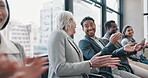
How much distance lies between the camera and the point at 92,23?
2.26 meters

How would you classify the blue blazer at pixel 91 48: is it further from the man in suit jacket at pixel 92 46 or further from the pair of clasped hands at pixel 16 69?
the pair of clasped hands at pixel 16 69

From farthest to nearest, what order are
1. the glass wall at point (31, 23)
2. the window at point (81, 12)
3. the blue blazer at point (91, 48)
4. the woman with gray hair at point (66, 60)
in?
1. the window at point (81, 12)
2. the blue blazer at point (91, 48)
3. the glass wall at point (31, 23)
4. the woman with gray hair at point (66, 60)

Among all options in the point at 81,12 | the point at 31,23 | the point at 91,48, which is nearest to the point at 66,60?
the point at 91,48

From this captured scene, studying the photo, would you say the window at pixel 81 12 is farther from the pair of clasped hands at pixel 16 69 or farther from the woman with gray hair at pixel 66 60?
the pair of clasped hands at pixel 16 69

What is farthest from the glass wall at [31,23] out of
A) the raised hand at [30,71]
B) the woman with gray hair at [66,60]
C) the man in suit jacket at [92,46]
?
the raised hand at [30,71]

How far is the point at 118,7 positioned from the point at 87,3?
2.53m

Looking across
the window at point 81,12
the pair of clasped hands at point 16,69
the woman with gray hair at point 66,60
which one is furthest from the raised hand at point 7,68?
the window at point 81,12

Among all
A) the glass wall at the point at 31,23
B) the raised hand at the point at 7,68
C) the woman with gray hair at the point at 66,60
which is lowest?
the woman with gray hair at the point at 66,60

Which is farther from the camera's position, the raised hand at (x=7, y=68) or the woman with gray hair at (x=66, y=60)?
the woman with gray hair at (x=66, y=60)

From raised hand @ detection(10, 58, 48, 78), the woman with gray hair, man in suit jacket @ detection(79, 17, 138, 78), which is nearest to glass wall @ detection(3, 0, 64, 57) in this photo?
the woman with gray hair

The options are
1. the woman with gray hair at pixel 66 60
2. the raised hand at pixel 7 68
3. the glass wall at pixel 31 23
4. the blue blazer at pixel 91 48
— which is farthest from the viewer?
the blue blazer at pixel 91 48

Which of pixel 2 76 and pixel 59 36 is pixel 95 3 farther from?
pixel 2 76

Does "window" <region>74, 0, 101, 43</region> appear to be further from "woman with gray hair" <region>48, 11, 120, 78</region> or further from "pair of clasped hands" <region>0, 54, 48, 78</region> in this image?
"pair of clasped hands" <region>0, 54, 48, 78</region>

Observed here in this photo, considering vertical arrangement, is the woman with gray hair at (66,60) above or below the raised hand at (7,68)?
below
